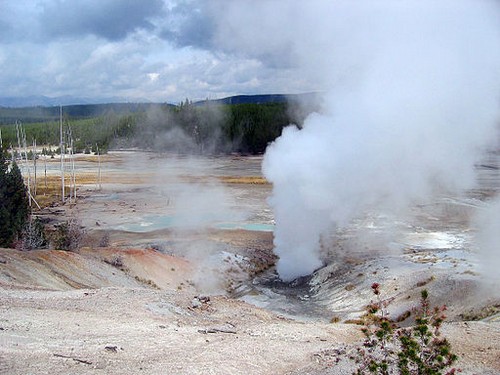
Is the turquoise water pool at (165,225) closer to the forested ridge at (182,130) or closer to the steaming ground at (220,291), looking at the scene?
the steaming ground at (220,291)

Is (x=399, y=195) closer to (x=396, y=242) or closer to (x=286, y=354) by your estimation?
(x=396, y=242)

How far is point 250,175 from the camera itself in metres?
A: 70.8

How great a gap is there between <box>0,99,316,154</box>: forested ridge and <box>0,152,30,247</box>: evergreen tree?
66.7m

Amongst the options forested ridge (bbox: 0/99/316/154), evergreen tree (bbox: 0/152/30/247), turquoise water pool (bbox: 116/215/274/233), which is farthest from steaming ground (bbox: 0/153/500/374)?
forested ridge (bbox: 0/99/316/154)

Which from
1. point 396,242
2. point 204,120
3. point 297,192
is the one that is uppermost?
point 204,120

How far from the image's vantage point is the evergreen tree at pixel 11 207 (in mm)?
28266

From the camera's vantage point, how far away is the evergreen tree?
2827 centimetres

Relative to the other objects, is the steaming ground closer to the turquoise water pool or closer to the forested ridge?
the turquoise water pool

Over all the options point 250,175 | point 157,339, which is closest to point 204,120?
point 250,175

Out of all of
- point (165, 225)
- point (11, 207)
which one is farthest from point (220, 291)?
point (165, 225)

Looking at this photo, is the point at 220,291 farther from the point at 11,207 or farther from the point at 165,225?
the point at 165,225

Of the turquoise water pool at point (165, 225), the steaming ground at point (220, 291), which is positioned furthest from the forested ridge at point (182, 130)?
the turquoise water pool at point (165, 225)

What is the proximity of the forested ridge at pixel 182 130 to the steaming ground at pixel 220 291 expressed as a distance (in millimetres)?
51225

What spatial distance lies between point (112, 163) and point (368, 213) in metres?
55.0
